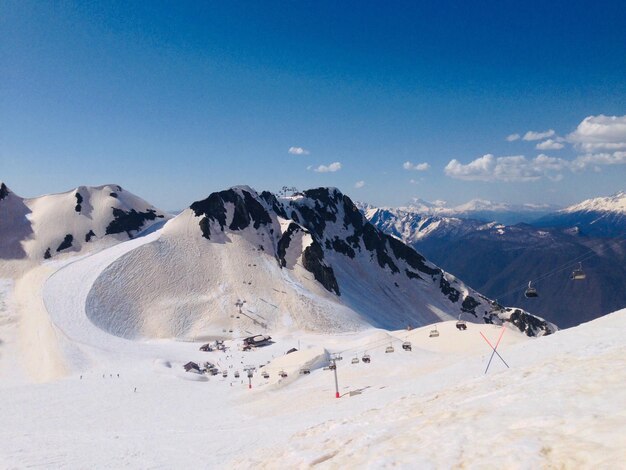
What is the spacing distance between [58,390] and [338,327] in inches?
3069

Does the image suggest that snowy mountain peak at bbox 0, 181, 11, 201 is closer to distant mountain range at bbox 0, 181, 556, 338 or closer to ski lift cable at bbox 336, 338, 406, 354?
distant mountain range at bbox 0, 181, 556, 338

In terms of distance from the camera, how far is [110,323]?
4407 inches

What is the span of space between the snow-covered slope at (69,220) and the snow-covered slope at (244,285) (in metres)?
31.7

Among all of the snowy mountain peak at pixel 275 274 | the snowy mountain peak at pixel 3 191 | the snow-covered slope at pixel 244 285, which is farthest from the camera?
the snowy mountain peak at pixel 3 191

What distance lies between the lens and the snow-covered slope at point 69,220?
162000 mm

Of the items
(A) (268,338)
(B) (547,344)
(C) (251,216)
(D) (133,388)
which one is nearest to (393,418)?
(B) (547,344)

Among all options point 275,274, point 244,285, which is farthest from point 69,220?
point 275,274

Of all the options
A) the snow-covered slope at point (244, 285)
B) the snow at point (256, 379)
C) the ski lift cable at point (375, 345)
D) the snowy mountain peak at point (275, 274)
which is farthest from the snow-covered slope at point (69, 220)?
the ski lift cable at point (375, 345)

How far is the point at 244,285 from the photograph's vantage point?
454 feet

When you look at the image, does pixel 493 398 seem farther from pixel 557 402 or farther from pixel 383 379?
pixel 383 379

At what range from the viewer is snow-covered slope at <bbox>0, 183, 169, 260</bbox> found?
531 feet

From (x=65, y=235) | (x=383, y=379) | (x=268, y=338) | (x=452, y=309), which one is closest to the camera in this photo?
(x=383, y=379)

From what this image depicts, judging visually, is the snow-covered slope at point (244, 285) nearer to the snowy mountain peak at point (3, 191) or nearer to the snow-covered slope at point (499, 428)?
the snowy mountain peak at point (3, 191)

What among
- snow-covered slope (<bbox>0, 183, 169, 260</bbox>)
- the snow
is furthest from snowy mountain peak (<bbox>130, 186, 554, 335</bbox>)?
snow-covered slope (<bbox>0, 183, 169, 260</bbox>)
